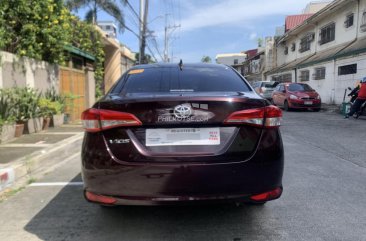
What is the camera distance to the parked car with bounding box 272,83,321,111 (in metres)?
18.1

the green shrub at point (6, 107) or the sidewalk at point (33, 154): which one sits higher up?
the green shrub at point (6, 107)

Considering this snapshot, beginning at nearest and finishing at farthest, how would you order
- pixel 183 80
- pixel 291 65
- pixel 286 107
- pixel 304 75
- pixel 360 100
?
pixel 183 80, pixel 360 100, pixel 286 107, pixel 304 75, pixel 291 65

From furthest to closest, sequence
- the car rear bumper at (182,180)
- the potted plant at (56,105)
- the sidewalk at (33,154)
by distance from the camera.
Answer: the potted plant at (56,105), the sidewalk at (33,154), the car rear bumper at (182,180)

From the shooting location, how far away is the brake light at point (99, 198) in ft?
10.5

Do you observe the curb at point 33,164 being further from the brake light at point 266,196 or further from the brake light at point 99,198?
the brake light at point 266,196

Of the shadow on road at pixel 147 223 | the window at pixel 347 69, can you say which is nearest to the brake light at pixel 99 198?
the shadow on road at pixel 147 223

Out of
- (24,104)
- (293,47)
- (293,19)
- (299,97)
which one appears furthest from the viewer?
(293,19)

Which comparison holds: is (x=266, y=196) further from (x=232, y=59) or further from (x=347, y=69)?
(x=232, y=59)

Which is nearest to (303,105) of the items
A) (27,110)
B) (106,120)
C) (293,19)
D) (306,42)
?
(306,42)

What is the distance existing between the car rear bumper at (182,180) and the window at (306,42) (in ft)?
86.2

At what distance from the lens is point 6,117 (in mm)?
8578

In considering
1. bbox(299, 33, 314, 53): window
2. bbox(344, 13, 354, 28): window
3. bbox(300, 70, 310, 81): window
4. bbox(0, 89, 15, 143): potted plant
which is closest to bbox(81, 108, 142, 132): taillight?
bbox(0, 89, 15, 143): potted plant

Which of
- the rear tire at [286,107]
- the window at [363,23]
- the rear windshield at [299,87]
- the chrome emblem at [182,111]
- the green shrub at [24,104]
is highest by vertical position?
the window at [363,23]

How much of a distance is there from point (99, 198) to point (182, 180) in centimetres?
77
